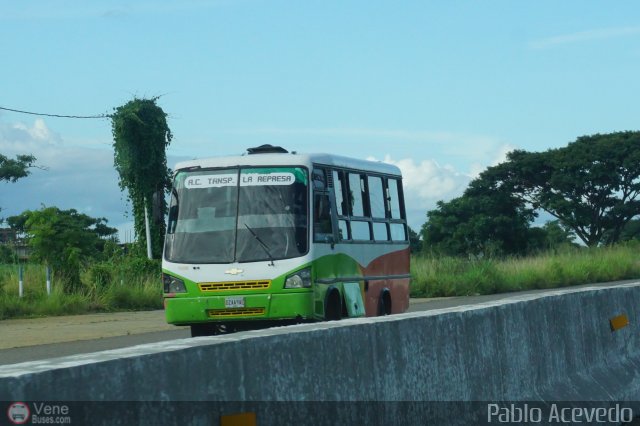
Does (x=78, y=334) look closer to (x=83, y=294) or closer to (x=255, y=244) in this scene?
(x=255, y=244)

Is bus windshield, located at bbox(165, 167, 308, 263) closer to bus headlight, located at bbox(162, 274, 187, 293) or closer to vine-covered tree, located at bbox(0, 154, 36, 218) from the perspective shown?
bus headlight, located at bbox(162, 274, 187, 293)

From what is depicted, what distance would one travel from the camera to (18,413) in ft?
12.4


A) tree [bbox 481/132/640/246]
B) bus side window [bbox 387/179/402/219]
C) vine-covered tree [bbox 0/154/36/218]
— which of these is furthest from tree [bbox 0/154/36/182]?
bus side window [bbox 387/179/402/219]

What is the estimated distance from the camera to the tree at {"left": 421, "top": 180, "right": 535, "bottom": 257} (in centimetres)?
6303

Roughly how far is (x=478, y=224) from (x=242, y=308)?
46360 millimetres

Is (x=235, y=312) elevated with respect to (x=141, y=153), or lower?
lower

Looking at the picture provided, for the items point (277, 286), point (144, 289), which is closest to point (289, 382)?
point (277, 286)

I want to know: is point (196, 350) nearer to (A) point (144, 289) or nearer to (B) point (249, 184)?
(B) point (249, 184)

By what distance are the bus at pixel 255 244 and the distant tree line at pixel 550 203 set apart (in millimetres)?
45329

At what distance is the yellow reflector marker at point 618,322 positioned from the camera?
9.94 m

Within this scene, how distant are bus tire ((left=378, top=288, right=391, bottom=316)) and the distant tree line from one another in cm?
4225

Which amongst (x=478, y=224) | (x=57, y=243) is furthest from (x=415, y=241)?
(x=57, y=243)

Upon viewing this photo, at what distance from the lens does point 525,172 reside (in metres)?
66.4

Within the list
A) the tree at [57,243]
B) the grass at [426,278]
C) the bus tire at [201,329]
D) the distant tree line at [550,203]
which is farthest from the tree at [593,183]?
the bus tire at [201,329]
